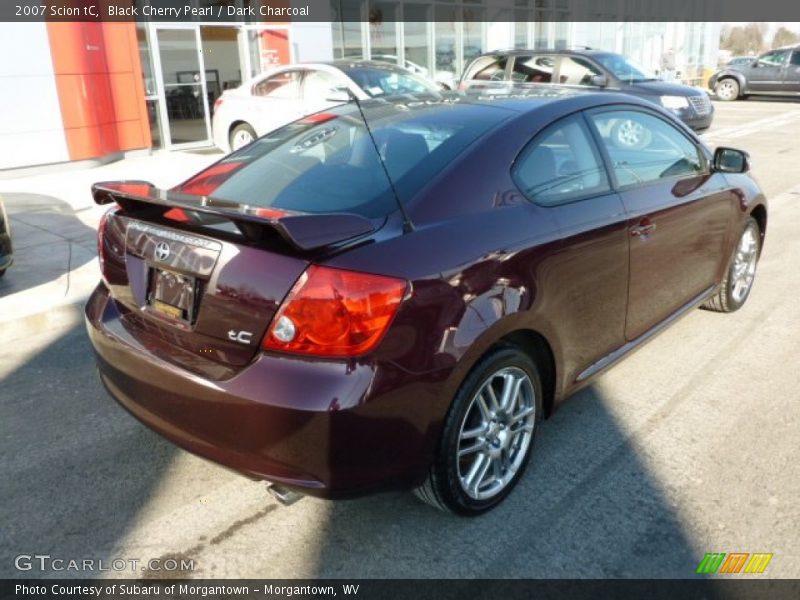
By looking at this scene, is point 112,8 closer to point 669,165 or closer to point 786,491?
point 669,165

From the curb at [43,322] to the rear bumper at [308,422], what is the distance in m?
2.82

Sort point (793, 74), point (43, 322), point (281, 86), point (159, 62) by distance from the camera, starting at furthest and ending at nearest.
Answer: point (793, 74) → point (159, 62) → point (281, 86) → point (43, 322)

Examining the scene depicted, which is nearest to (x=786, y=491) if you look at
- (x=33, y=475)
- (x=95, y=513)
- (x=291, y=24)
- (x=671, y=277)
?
(x=671, y=277)

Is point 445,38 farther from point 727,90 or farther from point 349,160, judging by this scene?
point 349,160

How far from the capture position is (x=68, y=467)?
126 inches

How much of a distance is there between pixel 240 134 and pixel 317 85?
5.21ft

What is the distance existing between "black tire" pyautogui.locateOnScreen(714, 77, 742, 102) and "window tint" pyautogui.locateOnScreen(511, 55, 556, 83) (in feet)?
48.1

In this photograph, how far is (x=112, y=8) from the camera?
11.3m

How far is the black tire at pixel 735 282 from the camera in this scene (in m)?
4.71

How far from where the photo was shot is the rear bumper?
7.41 ft

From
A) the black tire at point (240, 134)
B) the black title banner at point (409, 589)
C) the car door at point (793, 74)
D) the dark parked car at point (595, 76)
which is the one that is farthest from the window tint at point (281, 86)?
the car door at point (793, 74)

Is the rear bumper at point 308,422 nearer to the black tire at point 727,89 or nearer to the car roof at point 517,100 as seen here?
the car roof at point 517,100

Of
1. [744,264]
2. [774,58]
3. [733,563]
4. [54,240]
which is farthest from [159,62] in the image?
[774,58]

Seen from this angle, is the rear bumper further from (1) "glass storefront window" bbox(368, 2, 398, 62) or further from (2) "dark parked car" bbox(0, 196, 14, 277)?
(1) "glass storefront window" bbox(368, 2, 398, 62)
